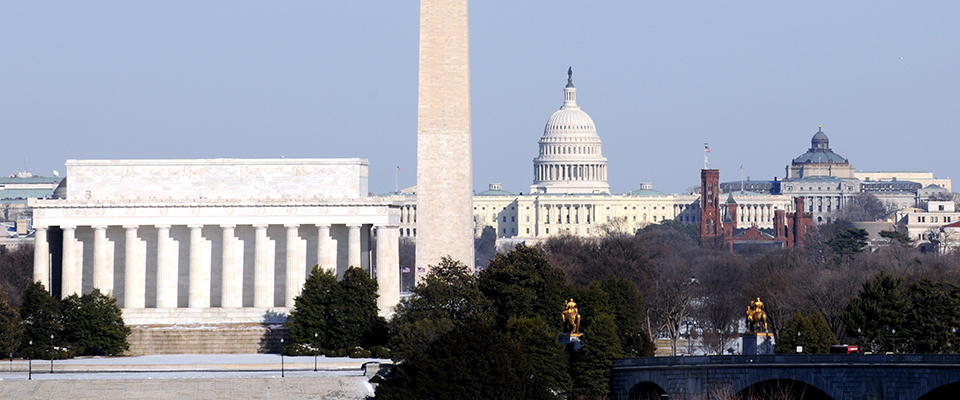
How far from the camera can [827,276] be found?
135875mm

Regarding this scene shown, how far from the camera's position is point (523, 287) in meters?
102

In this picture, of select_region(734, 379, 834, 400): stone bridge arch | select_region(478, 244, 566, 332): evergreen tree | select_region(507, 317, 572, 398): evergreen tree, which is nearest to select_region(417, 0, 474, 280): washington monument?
select_region(478, 244, 566, 332): evergreen tree

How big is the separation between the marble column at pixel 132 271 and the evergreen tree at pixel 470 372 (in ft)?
126

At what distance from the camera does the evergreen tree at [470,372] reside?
78.5 meters

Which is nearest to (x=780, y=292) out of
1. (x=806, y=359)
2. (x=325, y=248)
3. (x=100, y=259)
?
(x=325, y=248)

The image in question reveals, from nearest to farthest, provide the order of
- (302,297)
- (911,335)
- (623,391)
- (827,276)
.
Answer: (623,391) → (911,335) → (302,297) → (827,276)

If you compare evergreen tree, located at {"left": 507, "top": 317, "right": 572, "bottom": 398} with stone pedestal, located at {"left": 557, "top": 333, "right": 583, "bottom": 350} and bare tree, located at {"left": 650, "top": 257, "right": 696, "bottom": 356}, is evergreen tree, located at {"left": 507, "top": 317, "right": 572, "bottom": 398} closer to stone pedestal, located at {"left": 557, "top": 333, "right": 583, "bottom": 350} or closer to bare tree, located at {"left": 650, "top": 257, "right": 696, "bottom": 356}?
stone pedestal, located at {"left": 557, "top": 333, "right": 583, "bottom": 350}

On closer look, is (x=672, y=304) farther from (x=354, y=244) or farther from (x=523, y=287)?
(x=523, y=287)

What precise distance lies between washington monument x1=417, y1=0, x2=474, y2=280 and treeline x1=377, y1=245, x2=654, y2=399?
5218 mm

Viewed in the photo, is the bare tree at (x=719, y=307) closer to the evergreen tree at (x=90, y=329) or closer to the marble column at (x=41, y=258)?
the evergreen tree at (x=90, y=329)

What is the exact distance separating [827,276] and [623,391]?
51.4 m

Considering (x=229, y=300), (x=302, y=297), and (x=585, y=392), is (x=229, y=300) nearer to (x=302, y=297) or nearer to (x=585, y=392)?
(x=302, y=297)

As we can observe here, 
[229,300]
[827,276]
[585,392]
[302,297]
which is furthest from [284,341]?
[827,276]

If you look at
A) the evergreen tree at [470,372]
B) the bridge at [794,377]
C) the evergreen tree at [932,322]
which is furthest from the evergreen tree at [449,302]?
the evergreen tree at [932,322]
